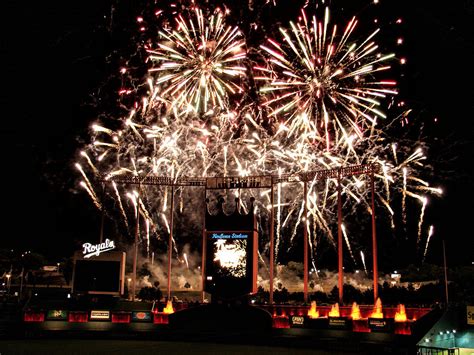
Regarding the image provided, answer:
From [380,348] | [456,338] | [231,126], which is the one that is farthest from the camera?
[231,126]

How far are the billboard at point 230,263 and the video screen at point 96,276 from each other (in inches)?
263

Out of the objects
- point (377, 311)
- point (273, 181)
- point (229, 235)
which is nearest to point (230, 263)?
point (229, 235)

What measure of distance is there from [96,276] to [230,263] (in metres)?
9.00

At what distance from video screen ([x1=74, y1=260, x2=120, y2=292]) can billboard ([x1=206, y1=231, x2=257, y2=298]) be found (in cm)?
669

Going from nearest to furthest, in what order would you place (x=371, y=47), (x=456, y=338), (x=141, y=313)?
(x=456, y=338) < (x=371, y=47) < (x=141, y=313)

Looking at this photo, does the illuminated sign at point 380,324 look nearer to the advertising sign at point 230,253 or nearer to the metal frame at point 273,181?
the metal frame at point 273,181

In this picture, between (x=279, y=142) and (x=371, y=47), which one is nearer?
(x=371, y=47)

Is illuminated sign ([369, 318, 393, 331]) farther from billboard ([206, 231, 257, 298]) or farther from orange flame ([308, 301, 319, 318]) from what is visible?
billboard ([206, 231, 257, 298])

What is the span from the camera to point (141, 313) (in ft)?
94.1

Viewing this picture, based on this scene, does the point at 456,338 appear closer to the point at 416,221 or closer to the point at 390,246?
the point at 416,221

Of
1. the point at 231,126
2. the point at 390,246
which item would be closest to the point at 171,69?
the point at 231,126

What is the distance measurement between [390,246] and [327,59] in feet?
165

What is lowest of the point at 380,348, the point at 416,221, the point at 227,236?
the point at 380,348

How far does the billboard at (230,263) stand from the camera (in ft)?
100
